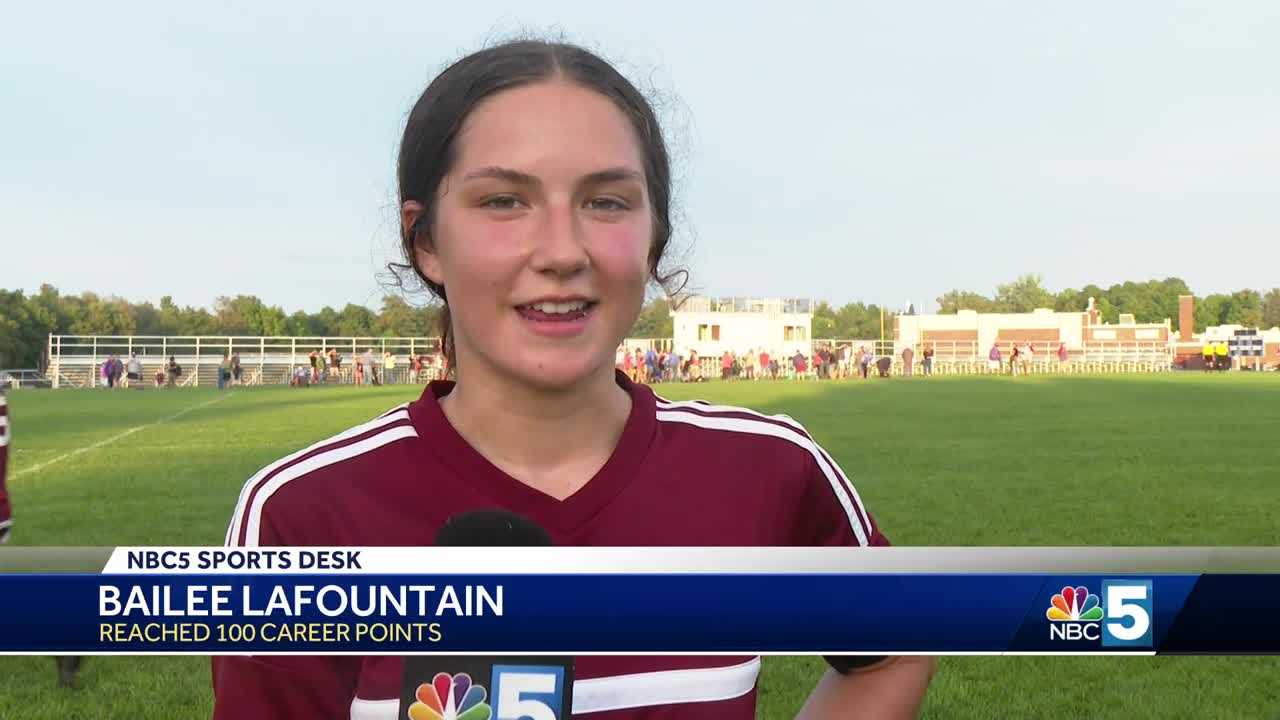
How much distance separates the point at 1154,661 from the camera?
6180mm

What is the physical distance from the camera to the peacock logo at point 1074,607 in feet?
6.12

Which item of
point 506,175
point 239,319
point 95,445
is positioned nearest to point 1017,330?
point 239,319

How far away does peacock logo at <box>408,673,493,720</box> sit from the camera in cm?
147

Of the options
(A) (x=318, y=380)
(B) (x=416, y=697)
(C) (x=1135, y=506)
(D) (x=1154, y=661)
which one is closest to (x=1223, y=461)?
(C) (x=1135, y=506)

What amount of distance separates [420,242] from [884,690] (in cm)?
106

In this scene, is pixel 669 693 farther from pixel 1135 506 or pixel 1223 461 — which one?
pixel 1223 461

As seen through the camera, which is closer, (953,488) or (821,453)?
(821,453)

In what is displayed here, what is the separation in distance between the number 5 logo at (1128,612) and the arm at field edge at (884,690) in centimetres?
28

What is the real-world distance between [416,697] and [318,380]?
54086 millimetres

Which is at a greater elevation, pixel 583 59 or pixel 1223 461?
pixel 583 59

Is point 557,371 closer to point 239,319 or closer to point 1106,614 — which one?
point 1106,614

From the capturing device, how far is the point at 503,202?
1843 mm

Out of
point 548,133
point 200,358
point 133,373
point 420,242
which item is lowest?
point 133,373

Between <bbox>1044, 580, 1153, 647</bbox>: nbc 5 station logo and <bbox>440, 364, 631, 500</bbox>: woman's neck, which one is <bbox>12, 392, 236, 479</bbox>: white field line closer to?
<bbox>440, 364, 631, 500</bbox>: woman's neck
